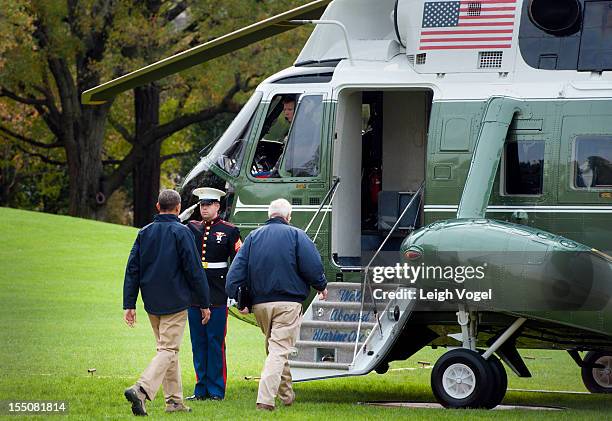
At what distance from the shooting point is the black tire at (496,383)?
11.4m

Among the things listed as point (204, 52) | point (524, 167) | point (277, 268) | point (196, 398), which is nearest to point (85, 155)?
point (204, 52)

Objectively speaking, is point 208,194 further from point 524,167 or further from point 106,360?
point 106,360

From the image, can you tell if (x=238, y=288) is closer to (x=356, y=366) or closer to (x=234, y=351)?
(x=356, y=366)

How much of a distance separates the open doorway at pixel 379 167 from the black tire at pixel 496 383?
2098 mm

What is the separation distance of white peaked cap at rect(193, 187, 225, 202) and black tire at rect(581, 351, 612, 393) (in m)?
4.29

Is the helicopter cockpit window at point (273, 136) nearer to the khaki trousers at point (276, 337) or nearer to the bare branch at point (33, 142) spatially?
the khaki trousers at point (276, 337)

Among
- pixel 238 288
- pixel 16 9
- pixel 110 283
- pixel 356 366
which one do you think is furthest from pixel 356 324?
pixel 16 9

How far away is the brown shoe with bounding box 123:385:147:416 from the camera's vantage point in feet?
33.8

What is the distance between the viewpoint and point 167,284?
1064 centimetres

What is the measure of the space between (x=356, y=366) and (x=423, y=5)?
3.54m

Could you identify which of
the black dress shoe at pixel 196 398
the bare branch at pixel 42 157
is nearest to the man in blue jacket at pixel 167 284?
the black dress shoe at pixel 196 398

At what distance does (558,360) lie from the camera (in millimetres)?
18109

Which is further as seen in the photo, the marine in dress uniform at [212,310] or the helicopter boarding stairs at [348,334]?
the marine in dress uniform at [212,310]

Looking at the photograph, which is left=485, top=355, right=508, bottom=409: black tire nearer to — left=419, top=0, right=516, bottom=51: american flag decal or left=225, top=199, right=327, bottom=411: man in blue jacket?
left=225, top=199, right=327, bottom=411: man in blue jacket
